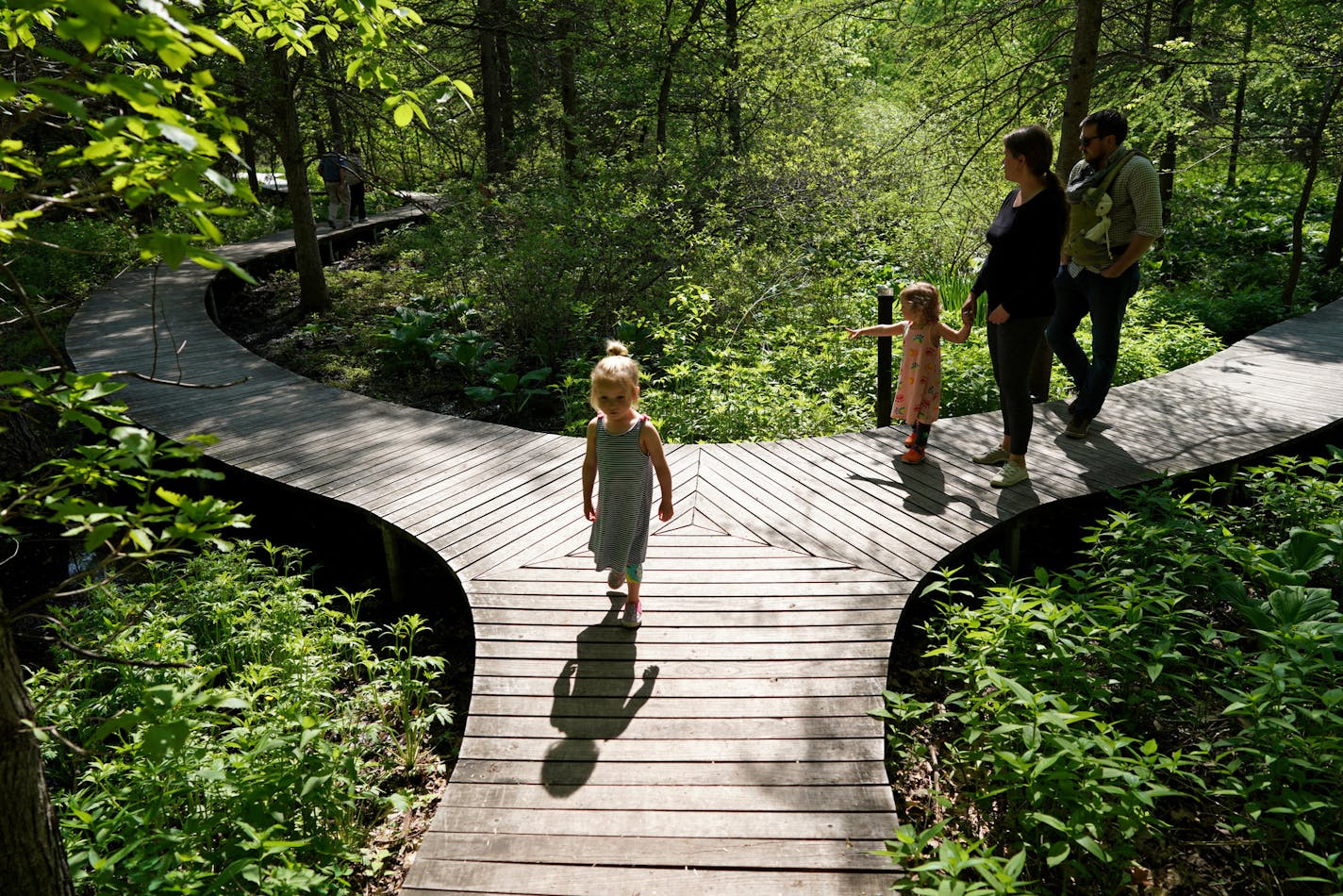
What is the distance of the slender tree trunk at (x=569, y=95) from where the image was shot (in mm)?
12625

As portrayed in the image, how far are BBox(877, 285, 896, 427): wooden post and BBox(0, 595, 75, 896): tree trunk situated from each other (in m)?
5.19

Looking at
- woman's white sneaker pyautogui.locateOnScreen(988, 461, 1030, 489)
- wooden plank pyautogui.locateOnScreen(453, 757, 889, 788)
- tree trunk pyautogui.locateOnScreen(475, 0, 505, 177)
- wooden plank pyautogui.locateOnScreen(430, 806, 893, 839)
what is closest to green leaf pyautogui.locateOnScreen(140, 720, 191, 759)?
wooden plank pyautogui.locateOnScreen(430, 806, 893, 839)

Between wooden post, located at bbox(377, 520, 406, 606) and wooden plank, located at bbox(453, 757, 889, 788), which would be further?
wooden post, located at bbox(377, 520, 406, 606)

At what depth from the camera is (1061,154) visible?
845 centimetres

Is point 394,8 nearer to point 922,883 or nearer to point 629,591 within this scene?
point 629,591

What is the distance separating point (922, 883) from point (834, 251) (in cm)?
1086

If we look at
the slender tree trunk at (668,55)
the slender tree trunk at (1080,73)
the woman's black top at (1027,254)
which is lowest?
the woman's black top at (1027,254)

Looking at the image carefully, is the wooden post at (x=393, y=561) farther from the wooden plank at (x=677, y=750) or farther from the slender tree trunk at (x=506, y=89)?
the slender tree trunk at (x=506, y=89)

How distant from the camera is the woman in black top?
4.60 m

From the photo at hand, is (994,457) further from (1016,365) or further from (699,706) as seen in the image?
(699,706)

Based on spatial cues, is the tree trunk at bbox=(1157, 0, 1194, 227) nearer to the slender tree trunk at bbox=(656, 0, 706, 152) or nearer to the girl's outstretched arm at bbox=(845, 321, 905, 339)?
the slender tree trunk at bbox=(656, 0, 706, 152)

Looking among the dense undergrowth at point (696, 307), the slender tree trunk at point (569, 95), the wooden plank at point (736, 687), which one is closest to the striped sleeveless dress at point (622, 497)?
the wooden plank at point (736, 687)

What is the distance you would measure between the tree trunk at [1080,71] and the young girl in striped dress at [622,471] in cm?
602

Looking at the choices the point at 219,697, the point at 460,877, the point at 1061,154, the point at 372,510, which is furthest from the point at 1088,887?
the point at 1061,154
